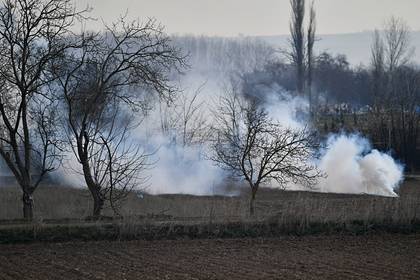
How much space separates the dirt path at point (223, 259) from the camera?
40.3ft

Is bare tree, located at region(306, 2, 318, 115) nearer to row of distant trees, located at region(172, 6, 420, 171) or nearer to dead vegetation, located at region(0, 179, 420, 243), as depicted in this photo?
row of distant trees, located at region(172, 6, 420, 171)

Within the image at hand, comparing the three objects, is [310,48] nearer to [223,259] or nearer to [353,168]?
[353,168]

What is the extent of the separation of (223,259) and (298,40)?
48.9 metres

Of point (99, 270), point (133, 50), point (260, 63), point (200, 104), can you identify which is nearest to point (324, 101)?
point (260, 63)

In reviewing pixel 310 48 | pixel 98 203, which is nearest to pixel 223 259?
pixel 98 203

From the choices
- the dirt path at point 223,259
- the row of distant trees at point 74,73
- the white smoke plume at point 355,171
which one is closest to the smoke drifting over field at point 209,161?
the white smoke plume at point 355,171

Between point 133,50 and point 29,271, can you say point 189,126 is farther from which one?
point 29,271

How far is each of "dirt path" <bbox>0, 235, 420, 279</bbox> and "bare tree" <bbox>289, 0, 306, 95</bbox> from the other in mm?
43380

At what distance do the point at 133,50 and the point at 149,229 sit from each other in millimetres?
7091

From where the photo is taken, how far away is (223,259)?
13961 millimetres

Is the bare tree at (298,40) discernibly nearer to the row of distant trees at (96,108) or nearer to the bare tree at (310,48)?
the bare tree at (310,48)

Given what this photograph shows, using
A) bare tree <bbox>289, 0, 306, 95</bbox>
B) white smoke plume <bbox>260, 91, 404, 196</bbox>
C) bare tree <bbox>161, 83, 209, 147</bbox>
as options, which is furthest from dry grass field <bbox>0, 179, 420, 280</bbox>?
bare tree <bbox>289, 0, 306, 95</bbox>

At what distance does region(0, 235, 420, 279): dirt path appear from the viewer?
1229 cm

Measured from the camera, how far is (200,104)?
172ft
